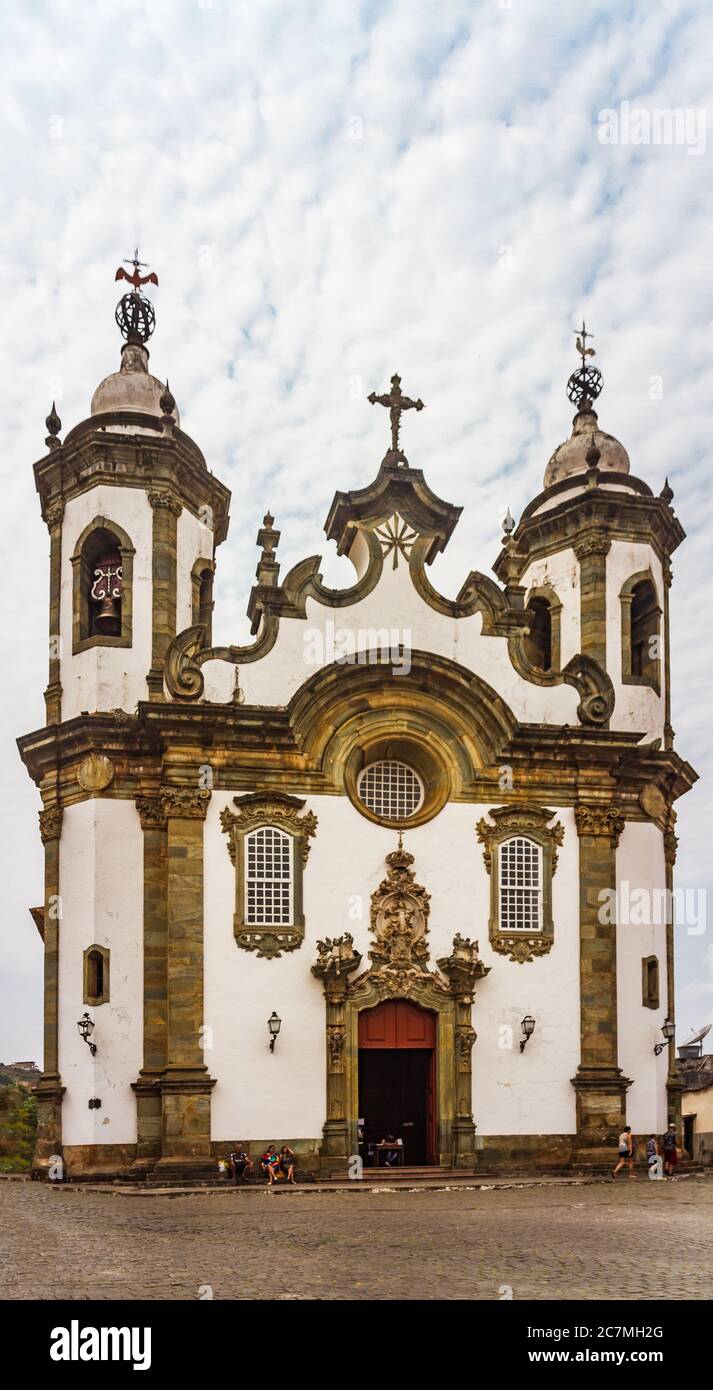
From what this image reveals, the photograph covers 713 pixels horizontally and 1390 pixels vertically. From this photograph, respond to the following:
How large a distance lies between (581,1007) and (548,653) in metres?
8.46

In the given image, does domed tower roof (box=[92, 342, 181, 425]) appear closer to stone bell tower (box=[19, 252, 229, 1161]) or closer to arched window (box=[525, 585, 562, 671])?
stone bell tower (box=[19, 252, 229, 1161])

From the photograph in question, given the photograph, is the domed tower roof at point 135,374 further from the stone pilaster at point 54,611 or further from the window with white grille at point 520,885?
the window with white grille at point 520,885

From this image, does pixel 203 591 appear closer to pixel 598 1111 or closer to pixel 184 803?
pixel 184 803

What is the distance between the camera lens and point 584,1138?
27.4 metres

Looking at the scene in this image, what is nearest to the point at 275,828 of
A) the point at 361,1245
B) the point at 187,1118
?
the point at 187,1118

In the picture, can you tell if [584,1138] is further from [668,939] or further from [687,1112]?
[687,1112]

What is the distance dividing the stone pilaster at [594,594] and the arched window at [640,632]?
1.68 feet

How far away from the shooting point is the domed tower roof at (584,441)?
111ft

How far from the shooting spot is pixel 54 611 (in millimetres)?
29953

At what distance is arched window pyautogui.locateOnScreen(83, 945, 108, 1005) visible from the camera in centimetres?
2678

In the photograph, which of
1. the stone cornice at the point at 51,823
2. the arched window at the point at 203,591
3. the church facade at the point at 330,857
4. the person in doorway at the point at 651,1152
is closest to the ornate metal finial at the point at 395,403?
the church facade at the point at 330,857

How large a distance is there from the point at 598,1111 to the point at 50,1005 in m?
10.1

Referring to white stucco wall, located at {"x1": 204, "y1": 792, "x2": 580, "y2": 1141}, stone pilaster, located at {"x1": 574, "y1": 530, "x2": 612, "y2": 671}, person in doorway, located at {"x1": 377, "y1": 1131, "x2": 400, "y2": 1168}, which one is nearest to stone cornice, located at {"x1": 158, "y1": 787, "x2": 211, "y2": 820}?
white stucco wall, located at {"x1": 204, "y1": 792, "x2": 580, "y2": 1141}
